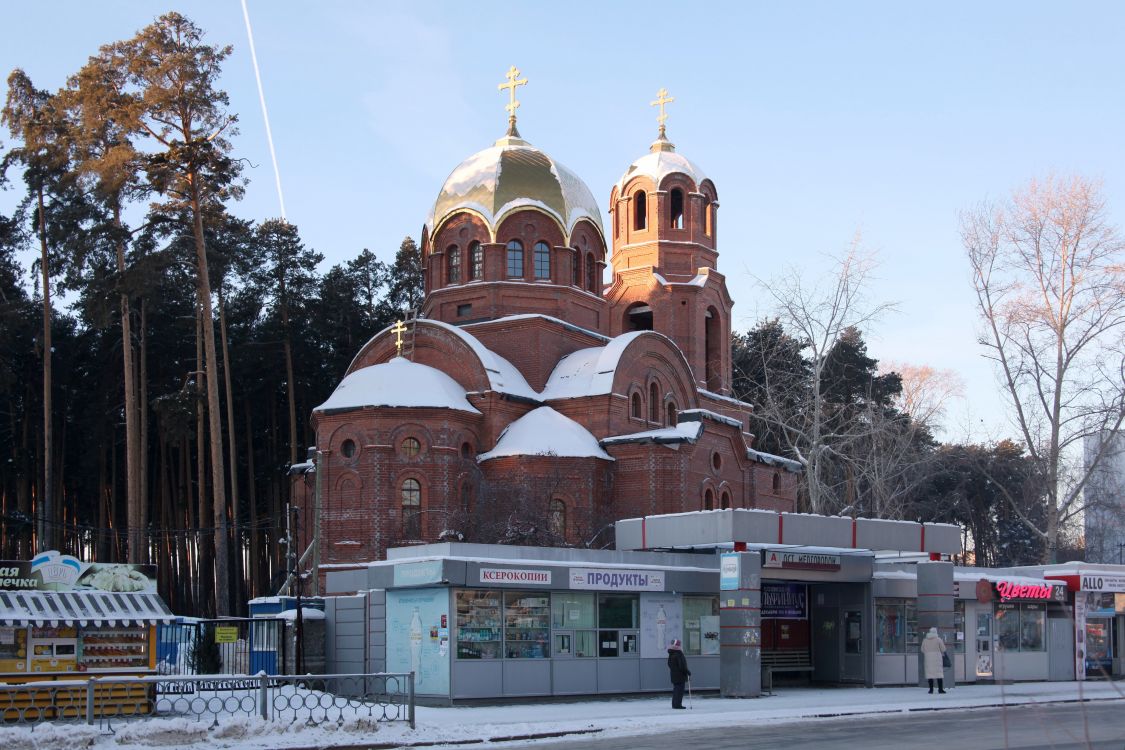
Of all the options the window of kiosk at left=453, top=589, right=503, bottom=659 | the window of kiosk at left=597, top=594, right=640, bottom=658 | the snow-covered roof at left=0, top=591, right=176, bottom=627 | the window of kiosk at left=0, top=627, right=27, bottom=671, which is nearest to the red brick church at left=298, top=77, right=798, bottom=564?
the window of kiosk at left=597, top=594, right=640, bottom=658

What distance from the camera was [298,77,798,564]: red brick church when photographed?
3641 centimetres

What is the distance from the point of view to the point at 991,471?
62438 millimetres

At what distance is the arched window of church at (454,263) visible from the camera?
42.6 m

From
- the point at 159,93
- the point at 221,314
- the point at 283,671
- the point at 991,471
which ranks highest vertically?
the point at 159,93

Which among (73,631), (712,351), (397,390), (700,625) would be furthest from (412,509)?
(73,631)

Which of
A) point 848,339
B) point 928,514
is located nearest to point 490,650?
point 848,339

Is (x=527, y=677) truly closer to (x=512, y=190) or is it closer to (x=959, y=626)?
(x=959, y=626)

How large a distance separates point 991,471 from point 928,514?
5.04 m

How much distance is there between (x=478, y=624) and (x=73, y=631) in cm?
665

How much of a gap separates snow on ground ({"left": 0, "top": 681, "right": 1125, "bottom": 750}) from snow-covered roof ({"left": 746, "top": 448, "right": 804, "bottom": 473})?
1662 cm

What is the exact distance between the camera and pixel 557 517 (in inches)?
1442

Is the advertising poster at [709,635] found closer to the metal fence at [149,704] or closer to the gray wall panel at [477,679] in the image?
the gray wall panel at [477,679]

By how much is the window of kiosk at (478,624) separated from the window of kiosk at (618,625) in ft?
7.64

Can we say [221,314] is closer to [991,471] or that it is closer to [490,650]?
[490,650]
